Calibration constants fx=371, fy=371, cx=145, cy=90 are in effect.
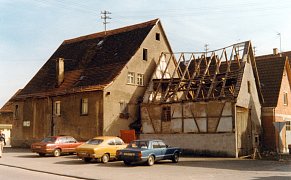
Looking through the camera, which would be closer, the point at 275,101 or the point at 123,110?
the point at 275,101

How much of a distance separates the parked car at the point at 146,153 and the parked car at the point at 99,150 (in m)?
1.56

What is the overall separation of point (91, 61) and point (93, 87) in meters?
6.12

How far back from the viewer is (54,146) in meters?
26.7

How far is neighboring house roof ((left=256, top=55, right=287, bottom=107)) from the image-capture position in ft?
109

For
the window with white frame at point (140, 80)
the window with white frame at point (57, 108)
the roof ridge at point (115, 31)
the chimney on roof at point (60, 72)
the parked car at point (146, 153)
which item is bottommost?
the parked car at point (146, 153)

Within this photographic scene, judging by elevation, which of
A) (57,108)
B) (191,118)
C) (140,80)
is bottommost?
(191,118)

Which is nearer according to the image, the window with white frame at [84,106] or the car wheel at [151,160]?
the car wheel at [151,160]

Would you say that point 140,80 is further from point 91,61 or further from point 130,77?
point 91,61

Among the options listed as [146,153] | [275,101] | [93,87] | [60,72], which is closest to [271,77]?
[275,101]

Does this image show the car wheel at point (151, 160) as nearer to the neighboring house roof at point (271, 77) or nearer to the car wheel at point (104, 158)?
the car wheel at point (104, 158)

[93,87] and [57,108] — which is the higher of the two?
[93,87]

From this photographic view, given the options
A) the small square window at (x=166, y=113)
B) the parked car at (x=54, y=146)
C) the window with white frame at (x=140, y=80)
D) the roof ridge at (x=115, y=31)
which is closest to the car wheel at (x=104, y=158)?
the parked car at (x=54, y=146)

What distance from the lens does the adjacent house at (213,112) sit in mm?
26422

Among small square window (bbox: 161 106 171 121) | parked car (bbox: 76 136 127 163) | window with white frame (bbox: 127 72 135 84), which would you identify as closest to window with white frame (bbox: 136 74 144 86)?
window with white frame (bbox: 127 72 135 84)
